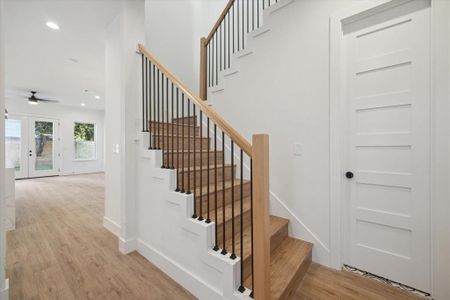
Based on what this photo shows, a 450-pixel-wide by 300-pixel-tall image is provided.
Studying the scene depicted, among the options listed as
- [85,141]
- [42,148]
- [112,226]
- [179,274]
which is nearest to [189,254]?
[179,274]

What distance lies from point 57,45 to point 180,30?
2.21 metres

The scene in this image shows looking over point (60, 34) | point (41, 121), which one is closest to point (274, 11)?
point (60, 34)

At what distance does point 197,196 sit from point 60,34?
3.49 m

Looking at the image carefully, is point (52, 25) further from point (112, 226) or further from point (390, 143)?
point (390, 143)

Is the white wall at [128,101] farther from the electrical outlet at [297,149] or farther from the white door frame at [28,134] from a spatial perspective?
the white door frame at [28,134]

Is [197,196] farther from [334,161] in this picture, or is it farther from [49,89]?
[49,89]

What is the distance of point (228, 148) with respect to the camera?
3.07 m

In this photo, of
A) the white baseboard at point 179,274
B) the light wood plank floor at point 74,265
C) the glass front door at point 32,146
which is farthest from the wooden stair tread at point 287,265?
the glass front door at point 32,146

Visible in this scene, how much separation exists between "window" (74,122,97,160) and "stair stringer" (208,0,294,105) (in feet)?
27.0

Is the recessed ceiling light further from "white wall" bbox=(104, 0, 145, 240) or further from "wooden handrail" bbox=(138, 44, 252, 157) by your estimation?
"wooden handrail" bbox=(138, 44, 252, 157)

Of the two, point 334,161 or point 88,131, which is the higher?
point 88,131

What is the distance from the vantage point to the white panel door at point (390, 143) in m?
1.63

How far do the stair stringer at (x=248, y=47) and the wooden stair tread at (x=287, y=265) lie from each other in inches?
87.1

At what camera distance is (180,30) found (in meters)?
4.09
